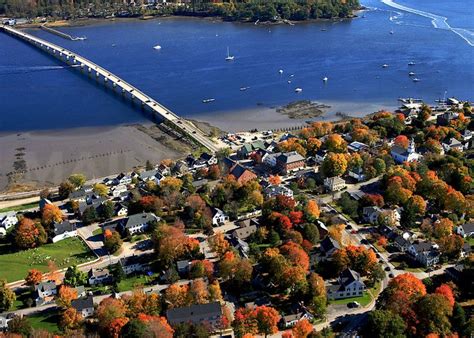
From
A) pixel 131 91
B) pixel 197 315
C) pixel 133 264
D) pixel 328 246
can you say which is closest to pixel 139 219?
pixel 133 264

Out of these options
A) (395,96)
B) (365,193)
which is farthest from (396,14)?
(365,193)

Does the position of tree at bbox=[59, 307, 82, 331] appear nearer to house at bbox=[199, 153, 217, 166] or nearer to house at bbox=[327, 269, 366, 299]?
house at bbox=[327, 269, 366, 299]

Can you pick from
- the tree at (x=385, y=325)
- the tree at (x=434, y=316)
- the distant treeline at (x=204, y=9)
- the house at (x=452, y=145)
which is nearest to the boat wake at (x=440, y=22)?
the distant treeline at (x=204, y=9)

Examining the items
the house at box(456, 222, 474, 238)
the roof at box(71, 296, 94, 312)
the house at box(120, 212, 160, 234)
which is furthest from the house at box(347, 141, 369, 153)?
the roof at box(71, 296, 94, 312)

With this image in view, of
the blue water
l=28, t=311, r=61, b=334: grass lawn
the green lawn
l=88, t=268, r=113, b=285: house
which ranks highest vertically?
the blue water

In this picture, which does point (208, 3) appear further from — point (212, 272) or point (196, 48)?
point (212, 272)

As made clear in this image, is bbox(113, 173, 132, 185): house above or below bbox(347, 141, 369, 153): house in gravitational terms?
below

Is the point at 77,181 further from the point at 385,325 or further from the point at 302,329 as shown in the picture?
the point at 385,325
